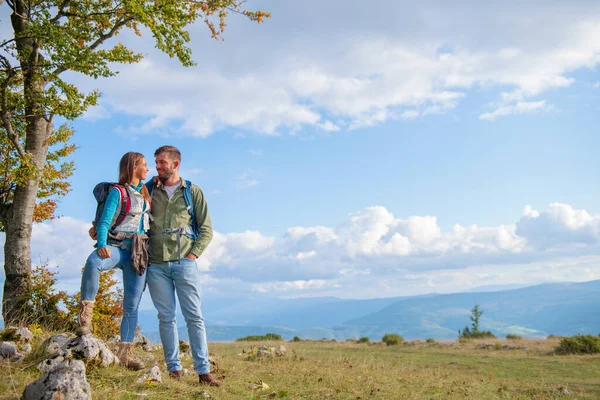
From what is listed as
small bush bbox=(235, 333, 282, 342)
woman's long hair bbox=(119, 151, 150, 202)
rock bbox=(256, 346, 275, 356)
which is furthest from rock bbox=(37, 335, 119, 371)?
small bush bbox=(235, 333, 282, 342)

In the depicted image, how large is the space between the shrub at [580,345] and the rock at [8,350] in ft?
65.7

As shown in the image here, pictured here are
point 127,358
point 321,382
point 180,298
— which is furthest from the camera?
point 321,382

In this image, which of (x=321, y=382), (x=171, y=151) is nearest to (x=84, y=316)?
(x=171, y=151)

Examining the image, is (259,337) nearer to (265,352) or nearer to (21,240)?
(265,352)

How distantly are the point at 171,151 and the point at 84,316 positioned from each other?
2.73 metres

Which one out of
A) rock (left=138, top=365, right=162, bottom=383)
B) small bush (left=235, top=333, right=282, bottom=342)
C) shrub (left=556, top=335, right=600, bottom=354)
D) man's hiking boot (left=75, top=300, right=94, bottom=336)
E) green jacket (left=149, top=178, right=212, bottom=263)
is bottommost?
small bush (left=235, top=333, right=282, bottom=342)

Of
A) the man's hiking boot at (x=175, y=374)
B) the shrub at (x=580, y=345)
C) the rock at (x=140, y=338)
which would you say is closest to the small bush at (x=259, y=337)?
the shrub at (x=580, y=345)

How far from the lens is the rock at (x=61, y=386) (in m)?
5.49

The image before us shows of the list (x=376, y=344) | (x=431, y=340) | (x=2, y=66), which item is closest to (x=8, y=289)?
(x=2, y=66)

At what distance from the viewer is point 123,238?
7.13 m

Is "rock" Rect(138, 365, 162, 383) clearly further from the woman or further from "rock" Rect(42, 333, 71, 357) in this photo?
"rock" Rect(42, 333, 71, 357)

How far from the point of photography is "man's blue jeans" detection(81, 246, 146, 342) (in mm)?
6957

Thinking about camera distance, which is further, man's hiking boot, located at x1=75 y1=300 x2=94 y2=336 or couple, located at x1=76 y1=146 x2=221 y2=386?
man's hiking boot, located at x1=75 y1=300 x2=94 y2=336

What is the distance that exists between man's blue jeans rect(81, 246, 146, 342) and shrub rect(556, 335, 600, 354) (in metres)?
18.9
